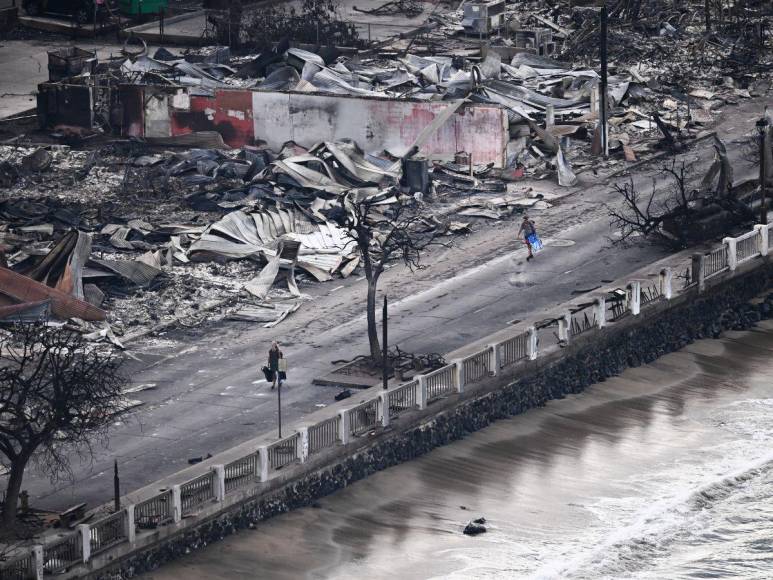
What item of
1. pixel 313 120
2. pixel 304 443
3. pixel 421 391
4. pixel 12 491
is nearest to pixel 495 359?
pixel 421 391

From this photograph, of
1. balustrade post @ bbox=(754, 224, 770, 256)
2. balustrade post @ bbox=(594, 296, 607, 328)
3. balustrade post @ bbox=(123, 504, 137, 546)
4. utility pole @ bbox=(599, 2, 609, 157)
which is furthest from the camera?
utility pole @ bbox=(599, 2, 609, 157)

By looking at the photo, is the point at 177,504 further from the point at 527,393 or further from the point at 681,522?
the point at 527,393

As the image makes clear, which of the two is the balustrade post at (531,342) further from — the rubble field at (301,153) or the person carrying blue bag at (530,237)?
the person carrying blue bag at (530,237)

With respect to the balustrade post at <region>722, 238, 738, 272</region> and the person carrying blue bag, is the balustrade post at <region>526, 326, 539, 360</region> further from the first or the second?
the balustrade post at <region>722, 238, 738, 272</region>

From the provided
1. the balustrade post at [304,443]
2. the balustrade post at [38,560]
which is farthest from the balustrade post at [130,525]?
the balustrade post at [304,443]

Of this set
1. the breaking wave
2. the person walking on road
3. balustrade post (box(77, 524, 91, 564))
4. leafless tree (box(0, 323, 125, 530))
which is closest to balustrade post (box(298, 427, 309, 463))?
leafless tree (box(0, 323, 125, 530))

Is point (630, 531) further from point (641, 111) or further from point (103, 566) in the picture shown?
point (641, 111)

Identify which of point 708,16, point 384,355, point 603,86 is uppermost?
point 708,16
